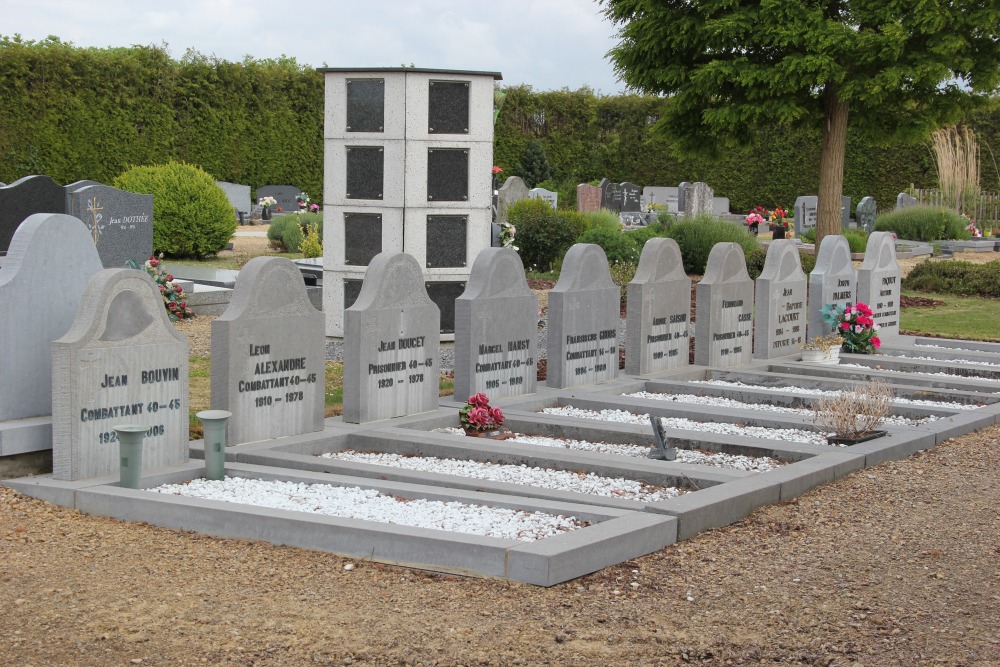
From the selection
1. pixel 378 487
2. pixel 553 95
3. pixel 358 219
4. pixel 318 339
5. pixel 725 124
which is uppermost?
pixel 553 95

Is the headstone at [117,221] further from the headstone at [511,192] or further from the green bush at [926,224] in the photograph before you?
the green bush at [926,224]

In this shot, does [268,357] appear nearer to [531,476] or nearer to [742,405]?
[531,476]

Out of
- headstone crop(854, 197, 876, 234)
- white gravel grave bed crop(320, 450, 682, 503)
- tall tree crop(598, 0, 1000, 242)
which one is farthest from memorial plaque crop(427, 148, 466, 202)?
headstone crop(854, 197, 876, 234)

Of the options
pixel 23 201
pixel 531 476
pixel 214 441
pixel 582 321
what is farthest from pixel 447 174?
pixel 214 441

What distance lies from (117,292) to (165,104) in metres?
25.9

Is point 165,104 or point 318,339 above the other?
point 165,104

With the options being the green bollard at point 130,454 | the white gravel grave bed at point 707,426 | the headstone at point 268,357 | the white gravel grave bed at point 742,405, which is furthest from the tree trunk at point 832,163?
the green bollard at point 130,454

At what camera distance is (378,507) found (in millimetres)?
6434

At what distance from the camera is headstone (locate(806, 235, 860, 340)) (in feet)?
44.6

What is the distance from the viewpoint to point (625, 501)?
21.0 feet

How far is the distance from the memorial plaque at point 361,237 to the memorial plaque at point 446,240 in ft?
1.80

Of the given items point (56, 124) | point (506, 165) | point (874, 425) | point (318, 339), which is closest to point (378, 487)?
point (318, 339)

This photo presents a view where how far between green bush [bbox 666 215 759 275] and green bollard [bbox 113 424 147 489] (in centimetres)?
1498

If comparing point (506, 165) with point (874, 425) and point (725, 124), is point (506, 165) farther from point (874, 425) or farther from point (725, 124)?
point (874, 425)
